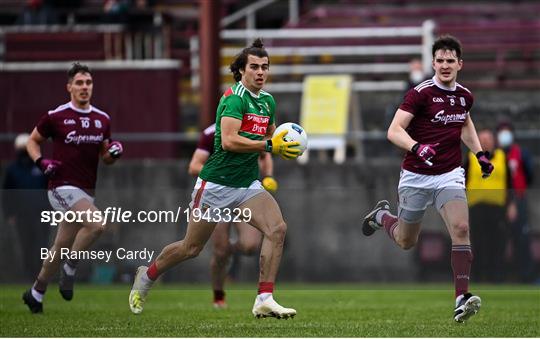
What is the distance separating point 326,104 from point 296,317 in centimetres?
977

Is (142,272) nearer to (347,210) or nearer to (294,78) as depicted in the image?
(347,210)

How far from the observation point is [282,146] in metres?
10.9

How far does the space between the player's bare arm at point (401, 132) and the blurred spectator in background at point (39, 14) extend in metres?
13.4

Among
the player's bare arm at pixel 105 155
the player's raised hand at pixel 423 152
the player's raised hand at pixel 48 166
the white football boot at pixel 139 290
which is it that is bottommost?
the white football boot at pixel 139 290

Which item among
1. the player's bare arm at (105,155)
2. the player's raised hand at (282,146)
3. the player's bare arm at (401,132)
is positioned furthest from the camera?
the player's bare arm at (105,155)

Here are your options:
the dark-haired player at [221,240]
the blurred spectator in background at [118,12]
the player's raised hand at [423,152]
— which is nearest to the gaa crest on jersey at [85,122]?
the dark-haired player at [221,240]

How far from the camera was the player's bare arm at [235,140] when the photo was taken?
11.1 metres

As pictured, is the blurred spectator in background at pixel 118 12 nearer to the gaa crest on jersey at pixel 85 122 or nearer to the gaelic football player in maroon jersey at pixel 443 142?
the gaa crest on jersey at pixel 85 122

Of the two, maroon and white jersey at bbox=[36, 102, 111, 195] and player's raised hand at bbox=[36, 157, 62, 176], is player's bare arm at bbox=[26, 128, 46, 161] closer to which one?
maroon and white jersey at bbox=[36, 102, 111, 195]

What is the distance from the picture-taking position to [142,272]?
12.0 m

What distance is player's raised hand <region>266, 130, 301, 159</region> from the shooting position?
10938 mm

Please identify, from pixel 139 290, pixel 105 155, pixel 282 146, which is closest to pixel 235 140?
pixel 282 146

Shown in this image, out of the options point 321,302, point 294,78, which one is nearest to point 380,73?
point 294,78

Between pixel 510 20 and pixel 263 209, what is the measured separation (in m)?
16.1
